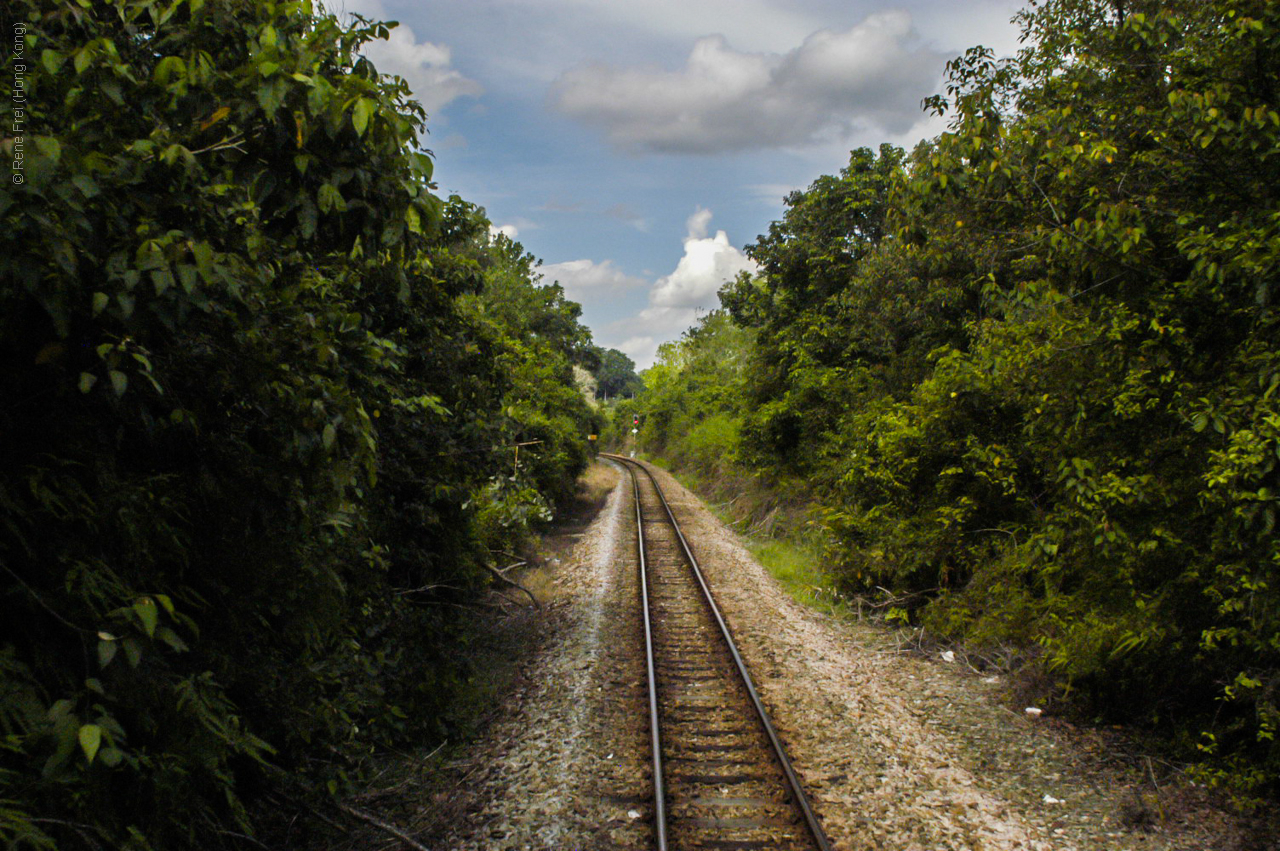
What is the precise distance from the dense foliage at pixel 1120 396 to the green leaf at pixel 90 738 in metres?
5.83

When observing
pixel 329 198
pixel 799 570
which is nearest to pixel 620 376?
pixel 799 570

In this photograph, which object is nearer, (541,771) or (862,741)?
(541,771)

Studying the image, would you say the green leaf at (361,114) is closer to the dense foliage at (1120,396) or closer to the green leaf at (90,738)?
the green leaf at (90,738)

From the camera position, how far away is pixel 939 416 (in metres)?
9.49

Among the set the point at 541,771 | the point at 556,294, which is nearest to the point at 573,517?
the point at 541,771

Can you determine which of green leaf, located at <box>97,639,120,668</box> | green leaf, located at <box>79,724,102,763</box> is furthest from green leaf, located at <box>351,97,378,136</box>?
green leaf, located at <box>79,724,102,763</box>

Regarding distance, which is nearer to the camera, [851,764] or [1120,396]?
[851,764]

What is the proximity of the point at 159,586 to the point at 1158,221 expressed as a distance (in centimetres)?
736

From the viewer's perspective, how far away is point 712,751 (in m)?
5.89

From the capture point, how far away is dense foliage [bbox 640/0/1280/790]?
15.4 feet

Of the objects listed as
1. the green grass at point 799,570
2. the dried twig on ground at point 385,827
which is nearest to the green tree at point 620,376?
the green grass at point 799,570

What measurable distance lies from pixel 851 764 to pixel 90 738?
5274mm

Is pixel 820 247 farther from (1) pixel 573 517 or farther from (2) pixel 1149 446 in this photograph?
(2) pixel 1149 446

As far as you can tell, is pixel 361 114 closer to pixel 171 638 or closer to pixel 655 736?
pixel 171 638
